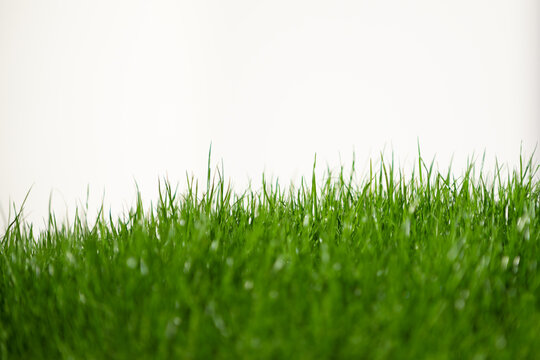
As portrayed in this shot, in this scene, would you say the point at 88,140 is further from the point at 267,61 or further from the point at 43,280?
the point at 43,280

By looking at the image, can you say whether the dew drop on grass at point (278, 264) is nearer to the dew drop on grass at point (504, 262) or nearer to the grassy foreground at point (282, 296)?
the grassy foreground at point (282, 296)

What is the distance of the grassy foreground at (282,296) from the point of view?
129 cm

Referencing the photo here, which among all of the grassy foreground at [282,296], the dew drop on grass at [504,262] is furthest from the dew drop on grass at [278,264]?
the dew drop on grass at [504,262]

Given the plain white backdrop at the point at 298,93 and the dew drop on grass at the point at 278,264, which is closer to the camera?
the dew drop on grass at the point at 278,264

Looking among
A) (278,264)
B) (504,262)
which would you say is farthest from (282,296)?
(504,262)

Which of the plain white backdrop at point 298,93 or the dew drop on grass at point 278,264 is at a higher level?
the plain white backdrop at point 298,93

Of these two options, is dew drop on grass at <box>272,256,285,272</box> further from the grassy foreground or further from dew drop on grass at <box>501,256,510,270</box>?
dew drop on grass at <box>501,256,510,270</box>

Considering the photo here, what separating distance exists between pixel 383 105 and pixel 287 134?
0.69 m

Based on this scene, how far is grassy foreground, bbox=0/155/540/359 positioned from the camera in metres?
1.29

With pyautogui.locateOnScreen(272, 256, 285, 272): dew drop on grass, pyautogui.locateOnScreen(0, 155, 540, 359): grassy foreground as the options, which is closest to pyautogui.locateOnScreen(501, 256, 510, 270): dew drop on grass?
pyautogui.locateOnScreen(0, 155, 540, 359): grassy foreground

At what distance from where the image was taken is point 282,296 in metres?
1.40

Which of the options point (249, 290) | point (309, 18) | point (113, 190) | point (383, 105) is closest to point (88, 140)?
point (113, 190)

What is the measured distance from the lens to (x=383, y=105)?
383 centimetres

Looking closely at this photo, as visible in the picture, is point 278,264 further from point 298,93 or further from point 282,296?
point 298,93
